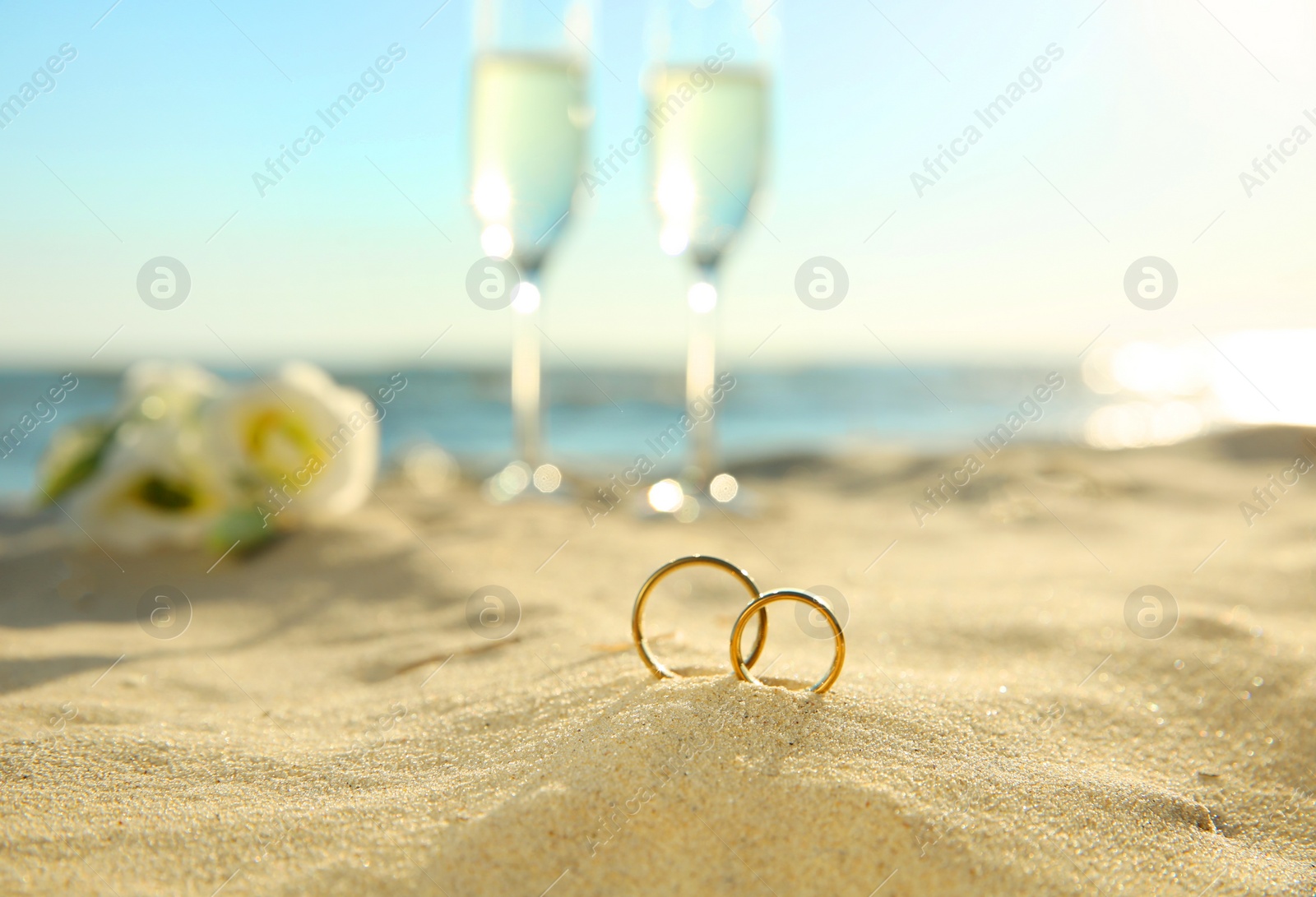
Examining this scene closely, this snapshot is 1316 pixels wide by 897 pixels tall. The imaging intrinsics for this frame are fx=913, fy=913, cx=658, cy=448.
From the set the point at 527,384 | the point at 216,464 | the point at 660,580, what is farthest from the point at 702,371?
the point at 660,580

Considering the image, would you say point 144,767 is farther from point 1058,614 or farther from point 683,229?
point 683,229

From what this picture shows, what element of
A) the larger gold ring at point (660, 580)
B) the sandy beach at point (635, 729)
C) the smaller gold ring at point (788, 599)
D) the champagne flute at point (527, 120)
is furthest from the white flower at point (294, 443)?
the smaller gold ring at point (788, 599)

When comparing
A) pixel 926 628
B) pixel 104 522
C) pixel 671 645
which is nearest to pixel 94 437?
pixel 104 522

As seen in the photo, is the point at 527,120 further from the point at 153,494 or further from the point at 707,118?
the point at 153,494

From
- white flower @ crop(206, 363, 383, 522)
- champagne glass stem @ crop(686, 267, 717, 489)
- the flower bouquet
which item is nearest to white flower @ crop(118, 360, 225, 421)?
the flower bouquet

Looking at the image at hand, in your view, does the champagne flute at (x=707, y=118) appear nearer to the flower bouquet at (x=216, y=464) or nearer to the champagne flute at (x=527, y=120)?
the champagne flute at (x=527, y=120)

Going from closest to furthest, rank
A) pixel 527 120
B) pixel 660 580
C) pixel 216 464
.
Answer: pixel 660 580 < pixel 216 464 < pixel 527 120
